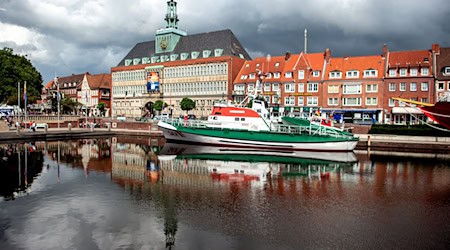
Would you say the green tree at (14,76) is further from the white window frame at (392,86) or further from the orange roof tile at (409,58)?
the orange roof tile at (409,58)

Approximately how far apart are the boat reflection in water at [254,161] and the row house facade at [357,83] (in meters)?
18.5

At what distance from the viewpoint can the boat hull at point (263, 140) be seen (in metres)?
39.8

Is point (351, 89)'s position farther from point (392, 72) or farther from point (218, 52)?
point (218, 52)

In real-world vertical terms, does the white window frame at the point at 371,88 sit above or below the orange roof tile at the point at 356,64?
below

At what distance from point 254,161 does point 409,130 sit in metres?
23.4

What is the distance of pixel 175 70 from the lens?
83.7m

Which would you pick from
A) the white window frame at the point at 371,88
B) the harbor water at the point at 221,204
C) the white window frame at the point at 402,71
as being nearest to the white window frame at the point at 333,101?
the white window frame at the point at 371,88

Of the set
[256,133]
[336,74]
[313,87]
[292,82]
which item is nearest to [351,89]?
[336,74]

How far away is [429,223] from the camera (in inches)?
577

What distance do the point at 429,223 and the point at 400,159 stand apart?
2173 cm

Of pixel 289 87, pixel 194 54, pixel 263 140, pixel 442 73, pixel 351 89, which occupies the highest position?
pixel 194 54

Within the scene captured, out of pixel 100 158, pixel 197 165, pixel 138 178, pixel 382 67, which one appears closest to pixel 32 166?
pixel 100 158

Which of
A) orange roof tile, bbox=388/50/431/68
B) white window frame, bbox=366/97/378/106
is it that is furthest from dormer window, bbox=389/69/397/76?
white window frame, bbox=366/97/378/106

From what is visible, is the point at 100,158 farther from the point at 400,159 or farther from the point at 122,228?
the point at 400,159
